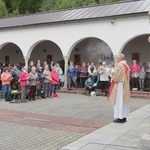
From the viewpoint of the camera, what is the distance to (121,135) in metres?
6.87

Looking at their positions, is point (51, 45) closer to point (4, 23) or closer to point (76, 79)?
point (4, 23)

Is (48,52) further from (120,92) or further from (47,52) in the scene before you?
(120,92)

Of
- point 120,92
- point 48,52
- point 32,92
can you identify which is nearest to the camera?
point 120,92

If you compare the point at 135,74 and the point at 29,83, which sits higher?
the point at 135,74

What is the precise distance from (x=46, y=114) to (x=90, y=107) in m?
2.31

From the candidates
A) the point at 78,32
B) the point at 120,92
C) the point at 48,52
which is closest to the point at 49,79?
the point at 78,32

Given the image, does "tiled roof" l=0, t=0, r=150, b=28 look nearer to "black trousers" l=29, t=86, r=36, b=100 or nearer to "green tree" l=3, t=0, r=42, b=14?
"black trousers" l=29, t=86, r=36, b=100

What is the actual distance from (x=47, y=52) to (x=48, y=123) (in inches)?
632

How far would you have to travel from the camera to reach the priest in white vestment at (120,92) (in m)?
8.68

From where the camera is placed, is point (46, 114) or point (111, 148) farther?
point (46, 114)

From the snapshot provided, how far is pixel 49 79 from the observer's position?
49.0 ft

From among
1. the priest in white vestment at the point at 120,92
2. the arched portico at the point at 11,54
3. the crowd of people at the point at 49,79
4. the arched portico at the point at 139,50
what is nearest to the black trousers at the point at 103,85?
the crowd of people at the point at 49,79

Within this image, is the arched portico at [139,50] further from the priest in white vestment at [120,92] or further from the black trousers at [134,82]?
the priest in white vestment at [120,92]

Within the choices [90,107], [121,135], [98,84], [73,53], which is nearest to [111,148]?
[121,135]
